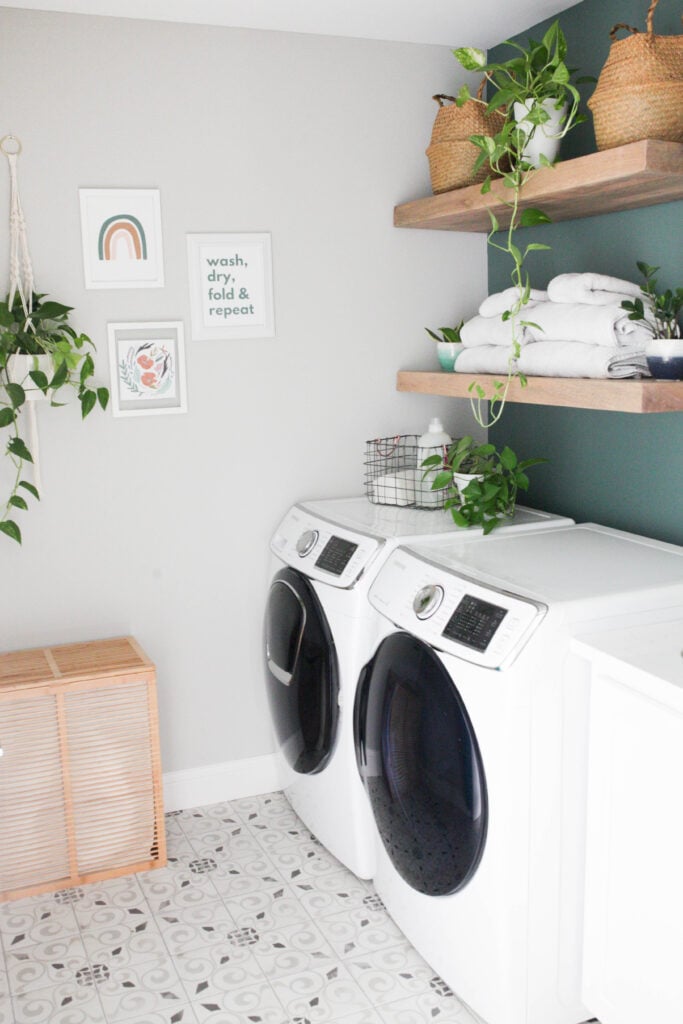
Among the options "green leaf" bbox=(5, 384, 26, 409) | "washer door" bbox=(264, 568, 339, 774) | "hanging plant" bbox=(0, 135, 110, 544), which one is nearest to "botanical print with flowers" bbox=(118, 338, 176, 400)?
"hanging plant" bbox=(0, 135, 110, 544)

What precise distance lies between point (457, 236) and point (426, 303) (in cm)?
23

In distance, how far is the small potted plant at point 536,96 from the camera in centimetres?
222

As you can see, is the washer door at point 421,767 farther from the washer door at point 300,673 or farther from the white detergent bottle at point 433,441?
the white detergent bottle at point 433,441

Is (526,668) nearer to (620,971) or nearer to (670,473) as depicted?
(620,971)

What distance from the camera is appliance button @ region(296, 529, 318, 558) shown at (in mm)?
2633

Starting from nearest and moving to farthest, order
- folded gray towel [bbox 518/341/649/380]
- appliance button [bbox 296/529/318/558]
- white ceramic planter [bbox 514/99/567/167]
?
1. folded gray towel [bbox 518/341/649/380]
2. white ceramic planter [bbox 514/99/567/167]
3. appliance button [bbox 296/529/318/558]

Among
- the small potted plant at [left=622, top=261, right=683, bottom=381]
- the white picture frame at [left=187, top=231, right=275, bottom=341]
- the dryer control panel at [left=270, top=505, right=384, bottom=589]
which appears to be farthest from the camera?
the white picture frame at [left=187, top=231, right=275, bottom=341]

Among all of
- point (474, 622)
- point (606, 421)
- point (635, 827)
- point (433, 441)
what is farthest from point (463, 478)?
point (635, 827)

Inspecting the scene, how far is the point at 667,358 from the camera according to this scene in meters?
2.03

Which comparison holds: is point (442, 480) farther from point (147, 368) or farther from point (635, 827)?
point (635, 827)

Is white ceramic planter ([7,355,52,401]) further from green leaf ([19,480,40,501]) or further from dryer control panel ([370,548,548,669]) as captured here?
dryer control panel ([370,548,548,669])

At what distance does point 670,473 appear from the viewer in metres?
2.39

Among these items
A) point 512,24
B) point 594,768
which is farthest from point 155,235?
point 594,768

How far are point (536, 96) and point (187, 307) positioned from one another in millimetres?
1095
